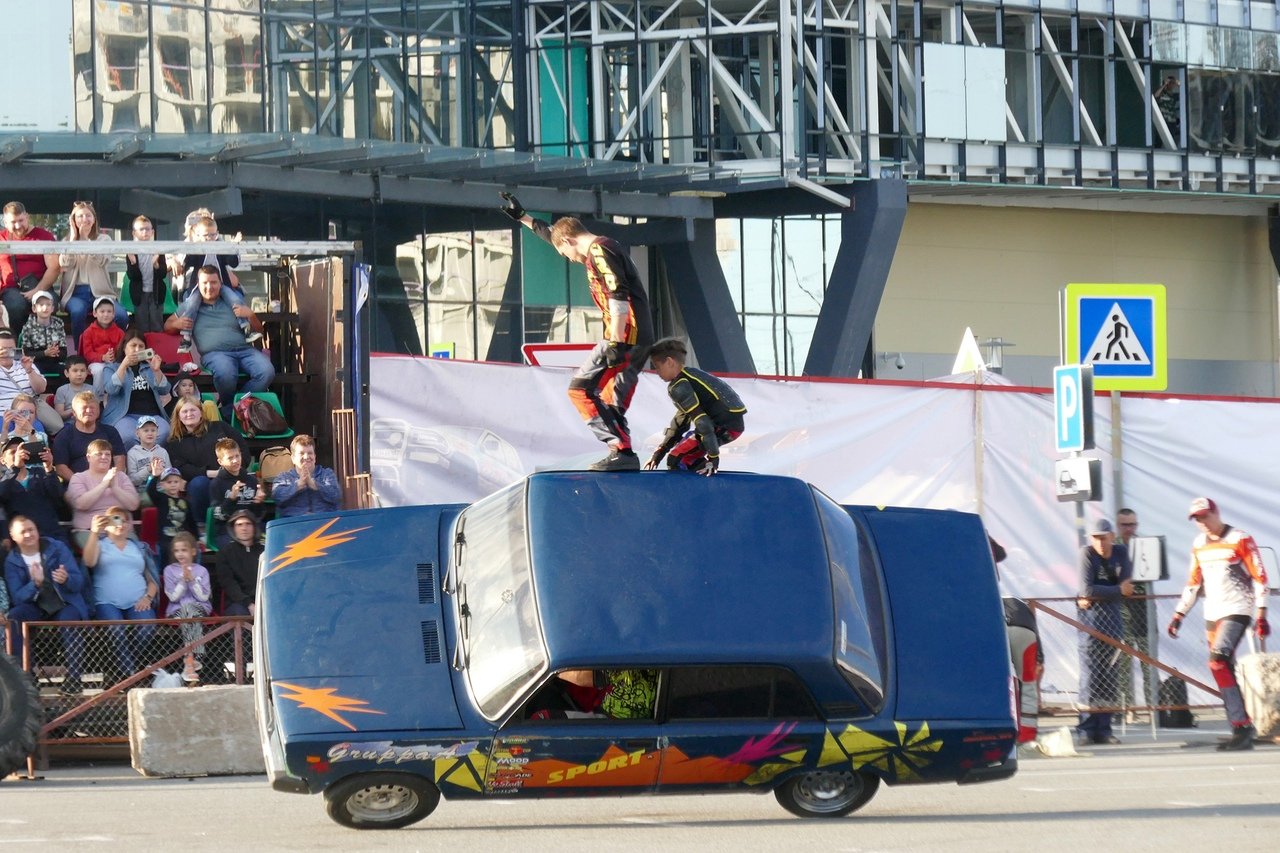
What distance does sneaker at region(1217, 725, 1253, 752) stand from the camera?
14797 millimetres

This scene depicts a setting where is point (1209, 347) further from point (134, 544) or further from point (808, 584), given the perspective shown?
point (808, 584)

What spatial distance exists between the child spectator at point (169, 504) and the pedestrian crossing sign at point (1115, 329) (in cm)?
678

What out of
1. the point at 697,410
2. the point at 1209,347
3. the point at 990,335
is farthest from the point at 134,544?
the point at 1209,347

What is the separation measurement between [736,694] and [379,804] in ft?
5.42

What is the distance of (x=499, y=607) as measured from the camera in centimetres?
914

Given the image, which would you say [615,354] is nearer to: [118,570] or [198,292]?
[118,570]

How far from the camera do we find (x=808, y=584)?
29.9 feet

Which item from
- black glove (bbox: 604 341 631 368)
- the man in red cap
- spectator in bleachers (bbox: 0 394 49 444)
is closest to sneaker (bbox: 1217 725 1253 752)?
the man in red cap

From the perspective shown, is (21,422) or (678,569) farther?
(21,422)

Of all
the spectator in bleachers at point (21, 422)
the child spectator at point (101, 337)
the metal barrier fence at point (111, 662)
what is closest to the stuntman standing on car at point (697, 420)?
the metal barrier fence at point (111, 662)

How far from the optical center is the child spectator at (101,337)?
16.8m

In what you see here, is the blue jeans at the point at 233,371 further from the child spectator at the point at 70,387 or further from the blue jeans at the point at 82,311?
the child spectator at the point at 70,387

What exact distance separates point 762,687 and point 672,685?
1.29ft

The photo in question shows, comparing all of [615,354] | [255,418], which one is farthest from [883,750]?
[255,418]
